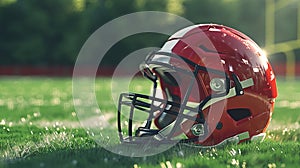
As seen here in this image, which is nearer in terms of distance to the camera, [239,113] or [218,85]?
[218,85]

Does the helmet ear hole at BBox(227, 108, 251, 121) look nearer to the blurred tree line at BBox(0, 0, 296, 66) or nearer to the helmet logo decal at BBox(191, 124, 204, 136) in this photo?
the helmet logo decal at BBox(191, 124, 204, 136)

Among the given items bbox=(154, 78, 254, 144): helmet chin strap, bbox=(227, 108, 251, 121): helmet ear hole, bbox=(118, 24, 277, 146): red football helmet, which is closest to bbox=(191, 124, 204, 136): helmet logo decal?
bbox=(118, 24, 277, 146): red football helmet

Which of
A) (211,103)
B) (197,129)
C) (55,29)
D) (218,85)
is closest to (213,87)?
(218,85)

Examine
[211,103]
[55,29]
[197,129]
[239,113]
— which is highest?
[55,29]

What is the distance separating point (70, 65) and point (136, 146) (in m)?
48.6

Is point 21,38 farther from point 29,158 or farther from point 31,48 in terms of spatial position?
point 29,158

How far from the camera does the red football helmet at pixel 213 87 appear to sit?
5051mm

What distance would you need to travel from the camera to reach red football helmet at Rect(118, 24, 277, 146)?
5.05 m

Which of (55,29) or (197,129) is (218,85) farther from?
(55,29)

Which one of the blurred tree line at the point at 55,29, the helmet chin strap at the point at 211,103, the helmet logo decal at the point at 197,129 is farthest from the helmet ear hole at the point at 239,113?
the blurred tree line at the point at 55,29

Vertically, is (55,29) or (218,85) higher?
(55,29)

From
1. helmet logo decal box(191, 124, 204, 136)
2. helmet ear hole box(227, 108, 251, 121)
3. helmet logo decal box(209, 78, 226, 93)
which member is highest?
helmet logo decal box(209, 78, 226, 93)

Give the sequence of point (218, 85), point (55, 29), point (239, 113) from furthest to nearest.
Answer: point (55, 29) < point (239, 113) < point (218, 85)

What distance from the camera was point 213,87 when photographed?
5.11 m
